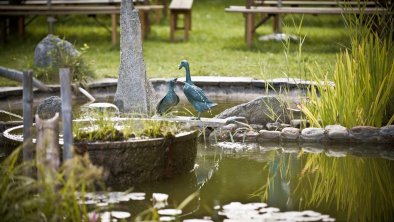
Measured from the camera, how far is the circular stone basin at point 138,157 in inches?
274

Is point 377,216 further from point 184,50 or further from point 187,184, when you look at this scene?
point 184,50

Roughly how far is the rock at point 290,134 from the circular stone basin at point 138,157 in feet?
5.59

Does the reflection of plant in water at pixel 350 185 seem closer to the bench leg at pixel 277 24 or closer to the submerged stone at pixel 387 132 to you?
the submerged stone at pixel 387 132

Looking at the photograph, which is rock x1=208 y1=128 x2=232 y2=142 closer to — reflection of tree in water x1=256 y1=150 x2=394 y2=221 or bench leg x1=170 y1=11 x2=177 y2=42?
reflection of tree in water x1=256 y1=150 x2=394 y2=221

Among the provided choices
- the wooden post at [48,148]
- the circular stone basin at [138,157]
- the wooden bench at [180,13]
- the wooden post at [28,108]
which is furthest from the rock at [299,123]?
the wooden bench at [180,13]

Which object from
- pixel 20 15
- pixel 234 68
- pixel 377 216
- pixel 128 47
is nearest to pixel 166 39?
pixel 20 15

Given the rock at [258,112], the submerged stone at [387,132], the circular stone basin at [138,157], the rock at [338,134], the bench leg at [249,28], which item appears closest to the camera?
the circular stone basin at [138,157]

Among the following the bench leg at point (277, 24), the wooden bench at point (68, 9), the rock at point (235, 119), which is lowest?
the rock at point (235, 119)

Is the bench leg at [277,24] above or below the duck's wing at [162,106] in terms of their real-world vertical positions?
above

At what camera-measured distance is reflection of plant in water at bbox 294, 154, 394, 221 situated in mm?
6609

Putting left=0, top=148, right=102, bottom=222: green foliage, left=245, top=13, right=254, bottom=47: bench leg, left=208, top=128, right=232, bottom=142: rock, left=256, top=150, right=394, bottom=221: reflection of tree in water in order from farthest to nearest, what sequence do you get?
left=245, top=13, right=254, bottom=47: bench leg
left=208, top=128, right=232, bottom=142: rock
left=256, top=150, right=394, bottom=221: reflection of tree in water
left=0, top=148, right=102, bottom=222: green foliage

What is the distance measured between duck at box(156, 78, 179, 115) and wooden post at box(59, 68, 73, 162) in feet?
8.87

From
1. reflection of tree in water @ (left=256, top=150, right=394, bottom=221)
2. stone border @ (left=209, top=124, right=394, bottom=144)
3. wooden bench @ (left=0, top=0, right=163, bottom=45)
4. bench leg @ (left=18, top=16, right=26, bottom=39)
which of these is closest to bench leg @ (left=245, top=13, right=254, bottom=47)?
wooden bench @ (left=0, top=0, right=163, bottom=45)

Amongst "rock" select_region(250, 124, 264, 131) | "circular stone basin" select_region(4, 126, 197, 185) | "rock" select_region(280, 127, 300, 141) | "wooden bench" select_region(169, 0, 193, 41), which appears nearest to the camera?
"circular stone basin" select_region(4, 126, 197, 185)
